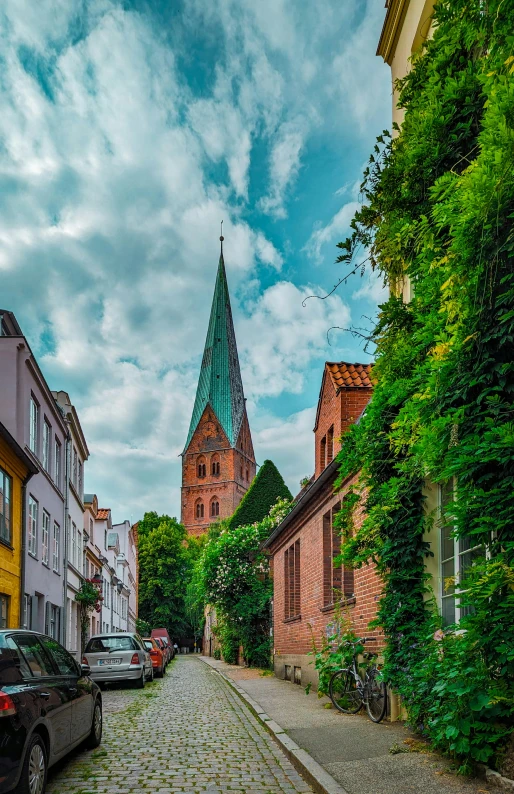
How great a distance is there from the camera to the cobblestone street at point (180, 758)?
7371mm

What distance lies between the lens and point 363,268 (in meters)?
9.96

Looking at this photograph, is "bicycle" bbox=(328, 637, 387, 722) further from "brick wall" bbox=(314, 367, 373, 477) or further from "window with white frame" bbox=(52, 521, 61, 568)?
"window with white frame" bbox=(52, 521, 61, 568)

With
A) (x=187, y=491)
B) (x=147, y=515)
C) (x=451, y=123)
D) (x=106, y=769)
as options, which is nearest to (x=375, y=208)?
(x=451, y=123)

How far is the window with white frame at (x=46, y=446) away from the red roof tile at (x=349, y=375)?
1104cm

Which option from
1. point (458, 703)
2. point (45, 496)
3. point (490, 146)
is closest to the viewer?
point (490, 146)

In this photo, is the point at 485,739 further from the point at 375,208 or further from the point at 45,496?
the point at 45,496

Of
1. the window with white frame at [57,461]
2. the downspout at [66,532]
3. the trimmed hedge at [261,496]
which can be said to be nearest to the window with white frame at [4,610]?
the window with white frame at [57,461]

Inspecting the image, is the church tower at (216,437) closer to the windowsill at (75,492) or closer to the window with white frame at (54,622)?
the windowsill at (75,492)

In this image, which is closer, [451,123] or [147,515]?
[451,123]

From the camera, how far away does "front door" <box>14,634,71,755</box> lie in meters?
7.05

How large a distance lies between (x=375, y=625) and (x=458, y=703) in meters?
3.79

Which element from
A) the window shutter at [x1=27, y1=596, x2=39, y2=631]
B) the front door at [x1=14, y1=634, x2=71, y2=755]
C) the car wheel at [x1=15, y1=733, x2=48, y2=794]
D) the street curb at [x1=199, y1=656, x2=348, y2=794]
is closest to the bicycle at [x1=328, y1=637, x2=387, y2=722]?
the street curb at [x1=199, y1=656, x2=348, y2=794]

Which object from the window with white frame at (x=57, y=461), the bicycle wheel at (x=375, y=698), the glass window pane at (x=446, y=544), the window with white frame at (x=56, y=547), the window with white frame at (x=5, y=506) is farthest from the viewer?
the window with white frame at (x=57, y=461)

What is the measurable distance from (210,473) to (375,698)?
103864 mm
